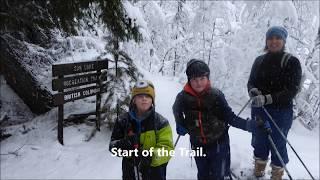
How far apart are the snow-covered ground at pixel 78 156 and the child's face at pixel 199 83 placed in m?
2.03

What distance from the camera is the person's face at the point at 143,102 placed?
12.5ft

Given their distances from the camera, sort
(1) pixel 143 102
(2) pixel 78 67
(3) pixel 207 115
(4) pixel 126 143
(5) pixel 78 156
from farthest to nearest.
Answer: (2) pixel 78 67 → (5) pixel 78 156 → (3) pixel 207 115 → (1) pixel 143 102 → (4) pixel 126 143

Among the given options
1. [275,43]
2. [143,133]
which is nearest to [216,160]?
[143,133]

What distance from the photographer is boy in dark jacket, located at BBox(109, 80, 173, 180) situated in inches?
148

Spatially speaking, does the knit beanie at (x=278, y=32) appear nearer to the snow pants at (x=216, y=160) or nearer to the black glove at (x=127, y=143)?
the snow pants at (x=216, y=160)

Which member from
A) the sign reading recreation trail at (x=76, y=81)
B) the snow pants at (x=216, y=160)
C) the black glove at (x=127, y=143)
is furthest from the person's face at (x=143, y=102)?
the sign reading recreation trail at (x=76, y=81)

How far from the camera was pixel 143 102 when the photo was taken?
381 centimetres

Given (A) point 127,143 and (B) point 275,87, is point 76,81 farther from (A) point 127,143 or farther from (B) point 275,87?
(B) point 275,87

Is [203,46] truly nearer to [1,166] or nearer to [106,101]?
[106,101]

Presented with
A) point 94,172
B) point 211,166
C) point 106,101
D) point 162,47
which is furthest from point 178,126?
point 162,47

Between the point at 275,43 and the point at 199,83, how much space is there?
1402mm

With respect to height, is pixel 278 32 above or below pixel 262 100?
above

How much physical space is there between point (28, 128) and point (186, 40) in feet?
20.2

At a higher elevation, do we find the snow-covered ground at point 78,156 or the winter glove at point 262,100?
the winter glove at point 262,100
